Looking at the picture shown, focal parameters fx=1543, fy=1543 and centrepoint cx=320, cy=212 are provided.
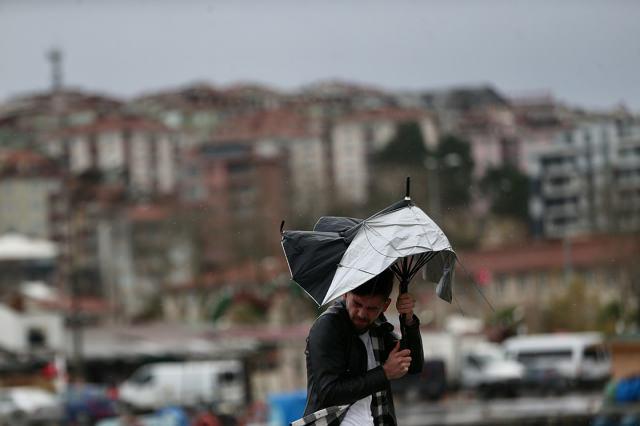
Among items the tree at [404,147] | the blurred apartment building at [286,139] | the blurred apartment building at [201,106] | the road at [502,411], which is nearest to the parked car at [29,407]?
the road at [502,411]

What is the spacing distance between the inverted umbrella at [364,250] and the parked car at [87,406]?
1098 inches

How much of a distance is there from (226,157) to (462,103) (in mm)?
21908

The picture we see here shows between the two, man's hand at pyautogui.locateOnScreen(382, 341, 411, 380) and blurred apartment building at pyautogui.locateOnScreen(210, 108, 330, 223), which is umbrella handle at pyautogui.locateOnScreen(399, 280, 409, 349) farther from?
blurred apartment building at pyautogui.locateOnScreen(210, 108, 330, 223)

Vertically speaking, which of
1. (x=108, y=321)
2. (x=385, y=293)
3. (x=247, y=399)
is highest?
(x=385, y=293)

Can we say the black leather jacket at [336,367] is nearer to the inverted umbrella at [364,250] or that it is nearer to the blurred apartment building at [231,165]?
the inverted umbrella at [364,250]

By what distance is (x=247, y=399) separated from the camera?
26.6 metres

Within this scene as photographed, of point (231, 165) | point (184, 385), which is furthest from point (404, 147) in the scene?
point (184, 385)

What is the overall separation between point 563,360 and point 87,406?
1229 cm

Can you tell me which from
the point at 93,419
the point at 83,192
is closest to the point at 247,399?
the point at 93,419

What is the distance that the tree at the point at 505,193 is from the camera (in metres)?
111

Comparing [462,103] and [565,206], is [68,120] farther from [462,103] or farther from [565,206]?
[565,206]

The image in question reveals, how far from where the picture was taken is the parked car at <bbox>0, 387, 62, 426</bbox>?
32.8 meters

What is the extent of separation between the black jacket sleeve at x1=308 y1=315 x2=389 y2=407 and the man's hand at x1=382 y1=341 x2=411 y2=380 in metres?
0.02

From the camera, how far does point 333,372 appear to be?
5133 millimetres
